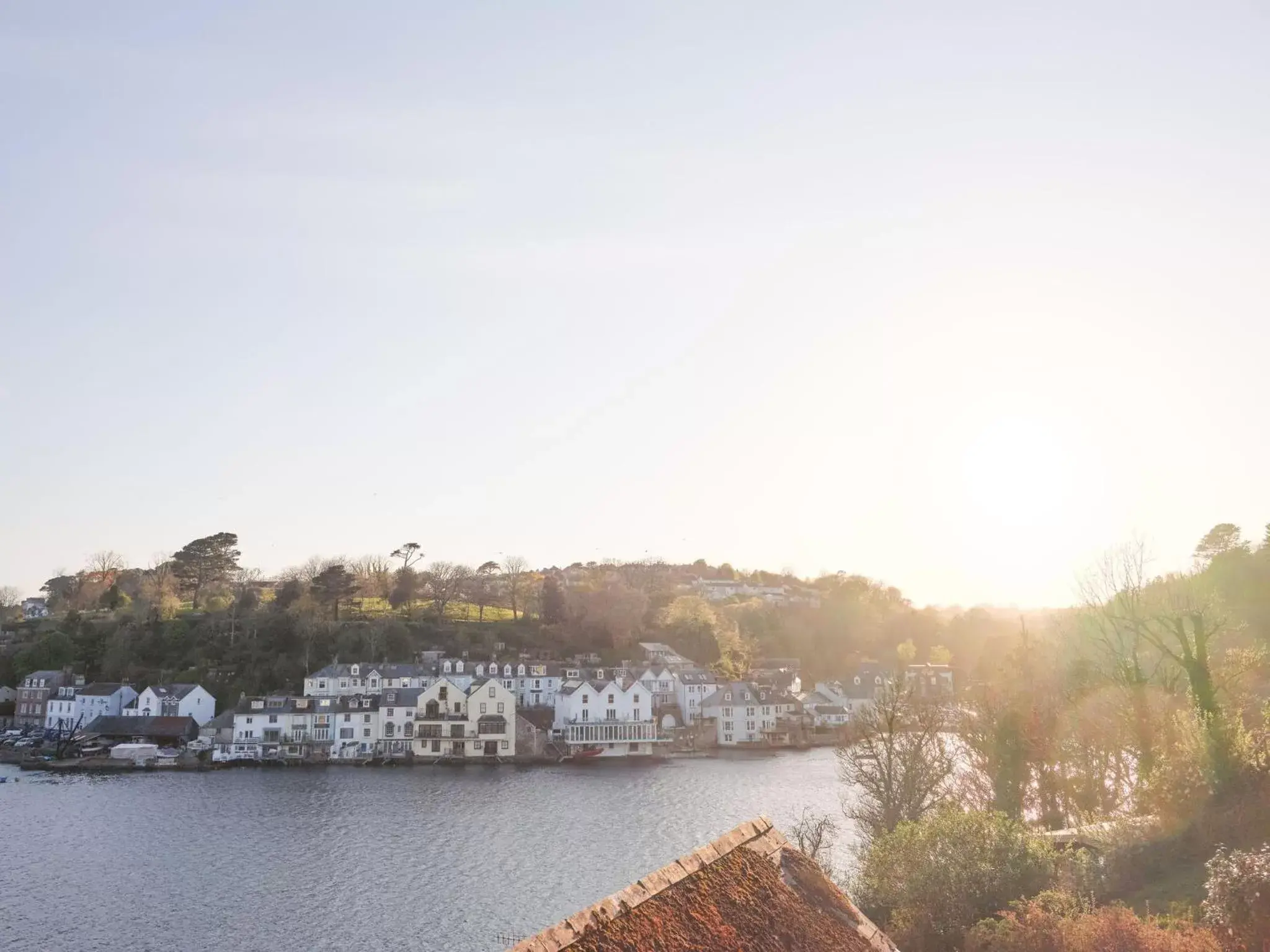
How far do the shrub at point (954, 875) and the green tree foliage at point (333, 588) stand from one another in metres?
96.3

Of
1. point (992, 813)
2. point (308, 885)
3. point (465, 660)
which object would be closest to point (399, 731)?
point (465, 660)

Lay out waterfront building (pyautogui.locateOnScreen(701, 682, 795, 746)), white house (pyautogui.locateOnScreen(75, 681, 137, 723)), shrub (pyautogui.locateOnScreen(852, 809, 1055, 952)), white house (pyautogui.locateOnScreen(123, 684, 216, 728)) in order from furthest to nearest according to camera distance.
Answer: white house (pyautogui.locateOnScreen(75, 681, 137, 723)) → waterfront building (pyautogui.locateOnScreen(701, 682, 795, 746)) → white house (pyautogui.locateOnScreen(123, 684, 216, 728)) → shrub (pyautogui.locateOnScreen(852, 809, 1055, 952))

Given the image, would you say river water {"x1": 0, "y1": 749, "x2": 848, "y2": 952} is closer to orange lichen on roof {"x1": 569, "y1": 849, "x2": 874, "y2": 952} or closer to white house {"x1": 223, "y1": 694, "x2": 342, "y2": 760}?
white house {"x1": 223, "y1": 694, "x2": 342, "y2": 760}

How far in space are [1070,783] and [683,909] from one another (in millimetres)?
34624

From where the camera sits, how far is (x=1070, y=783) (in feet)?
130

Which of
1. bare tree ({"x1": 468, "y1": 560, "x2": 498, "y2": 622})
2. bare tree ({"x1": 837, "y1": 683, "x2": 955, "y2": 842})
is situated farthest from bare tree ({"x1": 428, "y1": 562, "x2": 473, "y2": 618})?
bare tree ({"x1": 837, "y1": 683, "x2": 955, "y2": 842})

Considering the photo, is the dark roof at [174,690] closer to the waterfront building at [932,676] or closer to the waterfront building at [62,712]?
the waterfront building at [62,712]

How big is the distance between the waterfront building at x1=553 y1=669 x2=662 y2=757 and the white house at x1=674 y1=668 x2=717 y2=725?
6989mm

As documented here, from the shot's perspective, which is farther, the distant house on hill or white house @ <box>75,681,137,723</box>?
the distant house on hill

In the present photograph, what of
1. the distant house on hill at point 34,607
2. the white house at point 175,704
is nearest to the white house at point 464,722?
the white house at point 175,704

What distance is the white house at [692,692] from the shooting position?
315 feet

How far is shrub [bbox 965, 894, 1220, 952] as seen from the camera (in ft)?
51.6

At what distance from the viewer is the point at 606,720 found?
8700 cm

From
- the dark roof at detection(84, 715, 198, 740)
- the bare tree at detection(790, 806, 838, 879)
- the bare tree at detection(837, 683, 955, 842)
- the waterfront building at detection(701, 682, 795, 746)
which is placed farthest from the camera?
the waterfront building at detection(701, 682, 795, 746)
